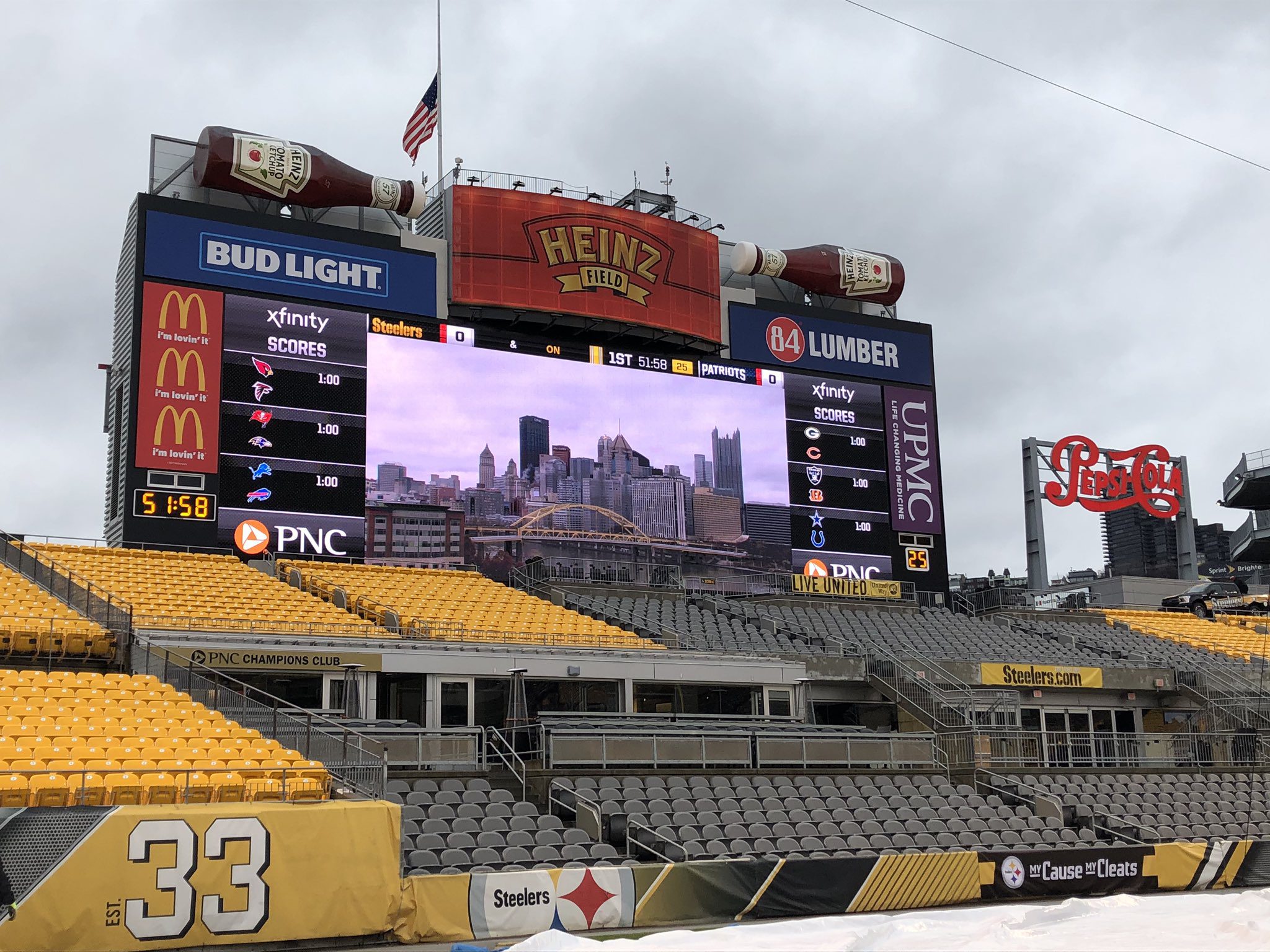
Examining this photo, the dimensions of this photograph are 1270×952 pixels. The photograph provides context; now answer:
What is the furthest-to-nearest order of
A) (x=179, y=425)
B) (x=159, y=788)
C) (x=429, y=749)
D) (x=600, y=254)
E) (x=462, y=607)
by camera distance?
(x=600, y=254)
(x=179, y=425)
(x=462, y=607)
(x=429, y=749)
(x=159, y=788)

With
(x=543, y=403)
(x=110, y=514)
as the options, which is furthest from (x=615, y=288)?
(x=110, y=514)

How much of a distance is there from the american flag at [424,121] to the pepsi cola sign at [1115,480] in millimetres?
23345

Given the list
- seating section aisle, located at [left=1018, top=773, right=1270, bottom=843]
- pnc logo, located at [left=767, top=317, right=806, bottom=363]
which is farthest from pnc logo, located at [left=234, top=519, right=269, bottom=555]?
seating section aisle, located at [left=1018, top=773, right=1270, bottom=843]

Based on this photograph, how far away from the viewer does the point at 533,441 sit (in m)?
35.0

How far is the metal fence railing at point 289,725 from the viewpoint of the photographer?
18.5 m

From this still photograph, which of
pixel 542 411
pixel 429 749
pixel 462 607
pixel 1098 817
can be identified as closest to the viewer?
pixel 429 749

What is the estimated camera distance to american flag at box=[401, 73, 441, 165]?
3666 cm

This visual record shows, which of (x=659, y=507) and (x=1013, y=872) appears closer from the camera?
(x=1013, y=872)

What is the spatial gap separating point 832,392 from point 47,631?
23.6m

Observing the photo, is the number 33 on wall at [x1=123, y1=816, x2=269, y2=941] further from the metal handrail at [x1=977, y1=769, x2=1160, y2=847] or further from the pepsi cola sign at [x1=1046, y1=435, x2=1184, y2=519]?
the pepsi cola sign at [x1=1046, y1=435, x2=1184, y2=519]

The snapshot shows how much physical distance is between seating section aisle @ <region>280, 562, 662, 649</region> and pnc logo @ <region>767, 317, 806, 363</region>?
35.6 ft

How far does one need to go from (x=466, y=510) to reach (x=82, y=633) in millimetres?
12423

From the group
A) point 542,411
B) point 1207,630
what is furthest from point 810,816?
point 1207,630

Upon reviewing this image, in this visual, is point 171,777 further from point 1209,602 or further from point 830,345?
point 1209,602
